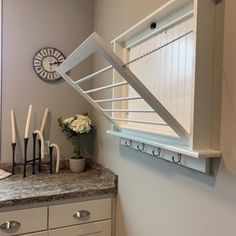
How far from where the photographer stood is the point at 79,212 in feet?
5.56

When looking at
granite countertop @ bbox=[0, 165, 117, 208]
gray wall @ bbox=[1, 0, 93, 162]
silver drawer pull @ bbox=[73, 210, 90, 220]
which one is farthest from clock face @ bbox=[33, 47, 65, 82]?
silver drawer pull @ bbox=[73, 210, 90, 220]

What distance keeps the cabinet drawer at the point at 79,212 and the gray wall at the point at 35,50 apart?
0.63 metres

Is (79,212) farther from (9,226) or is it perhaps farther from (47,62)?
(47,62)

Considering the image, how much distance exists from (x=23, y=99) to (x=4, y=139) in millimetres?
337

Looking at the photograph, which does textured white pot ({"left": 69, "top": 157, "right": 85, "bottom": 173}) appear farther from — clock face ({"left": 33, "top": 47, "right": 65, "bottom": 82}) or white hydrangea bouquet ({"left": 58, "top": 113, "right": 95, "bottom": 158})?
clock face ({"left": 33, "top": 47, "right": 65, "bottom": 82})

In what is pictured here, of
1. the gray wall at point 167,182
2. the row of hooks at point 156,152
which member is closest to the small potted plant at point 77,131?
the gray wall at point 167,182

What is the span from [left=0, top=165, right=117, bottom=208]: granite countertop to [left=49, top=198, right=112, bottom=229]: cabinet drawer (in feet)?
0.20

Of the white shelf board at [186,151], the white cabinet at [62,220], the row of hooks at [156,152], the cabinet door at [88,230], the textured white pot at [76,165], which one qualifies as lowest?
the cabinet door at [88,230]

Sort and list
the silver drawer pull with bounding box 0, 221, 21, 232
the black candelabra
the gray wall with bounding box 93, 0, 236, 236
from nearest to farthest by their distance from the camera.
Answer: the gray wall with bounding box 93, 0, 236, 236, the silver drawer pull with bounding box 0, 221, 21, 232, the black candelabra

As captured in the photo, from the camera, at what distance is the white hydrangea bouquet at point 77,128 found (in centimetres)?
207

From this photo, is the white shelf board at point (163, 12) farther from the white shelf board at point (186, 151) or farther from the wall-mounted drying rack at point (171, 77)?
the white shelf board at point (186, 151)

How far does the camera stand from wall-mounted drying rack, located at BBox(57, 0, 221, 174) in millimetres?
967

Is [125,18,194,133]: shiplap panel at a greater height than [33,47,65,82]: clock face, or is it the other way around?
[33,47,65,82]: clock face

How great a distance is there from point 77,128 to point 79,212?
64 centimetres
